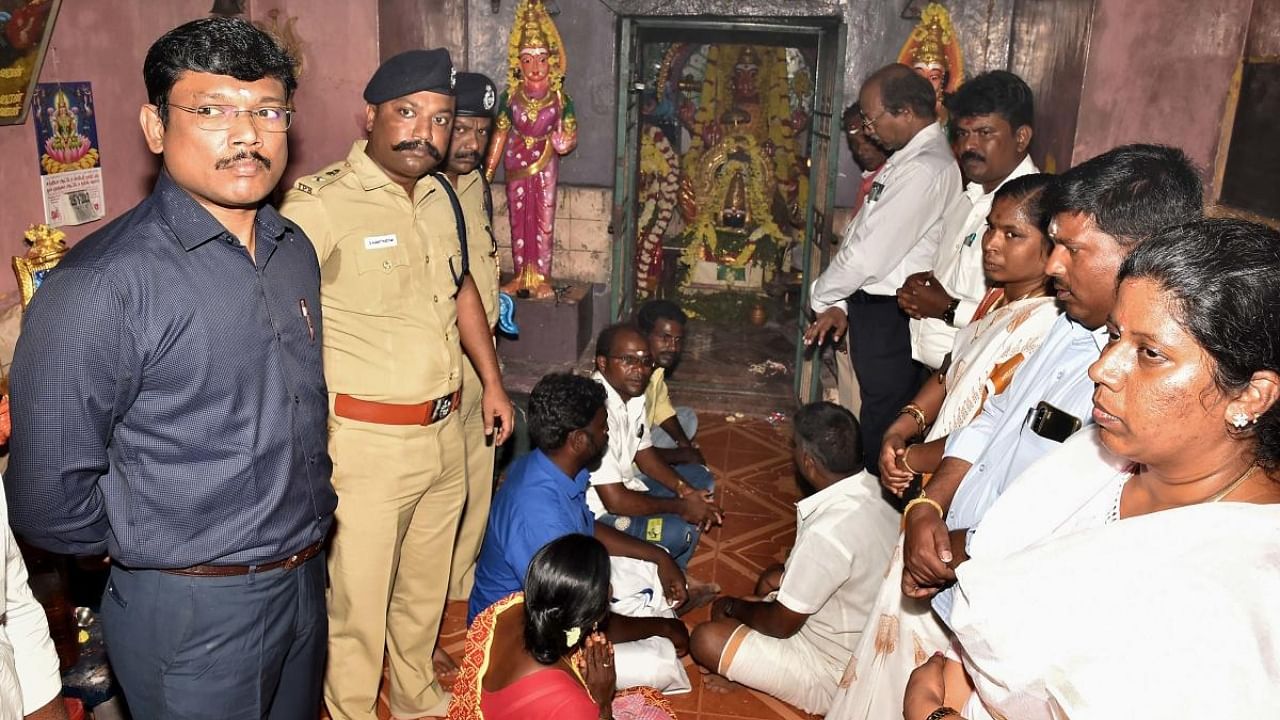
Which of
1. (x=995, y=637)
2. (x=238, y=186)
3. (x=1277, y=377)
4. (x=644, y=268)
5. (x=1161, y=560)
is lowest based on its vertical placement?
(x=644, y=268)

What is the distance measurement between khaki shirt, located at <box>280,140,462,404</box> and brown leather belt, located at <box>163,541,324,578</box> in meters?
0.81

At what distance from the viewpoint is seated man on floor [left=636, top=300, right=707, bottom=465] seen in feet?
16.4

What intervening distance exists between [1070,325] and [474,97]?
280 cm

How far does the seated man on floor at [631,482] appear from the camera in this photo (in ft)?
13.4

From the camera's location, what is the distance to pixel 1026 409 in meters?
2.33

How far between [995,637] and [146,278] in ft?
5.46

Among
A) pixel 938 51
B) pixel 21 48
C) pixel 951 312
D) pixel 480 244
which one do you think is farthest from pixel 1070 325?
pixel 938 51

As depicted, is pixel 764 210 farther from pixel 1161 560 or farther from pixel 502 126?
pixel 1161 560

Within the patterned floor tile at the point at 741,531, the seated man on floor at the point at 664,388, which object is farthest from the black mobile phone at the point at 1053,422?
the seated man on floor at the point at 664,388

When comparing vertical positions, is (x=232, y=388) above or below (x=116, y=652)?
above

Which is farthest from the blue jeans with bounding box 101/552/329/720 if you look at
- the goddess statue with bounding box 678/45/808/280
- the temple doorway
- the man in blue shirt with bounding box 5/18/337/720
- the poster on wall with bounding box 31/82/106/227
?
the goddess statue with bounding box 678/45/808/280

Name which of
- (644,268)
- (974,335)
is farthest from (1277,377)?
(644,268)

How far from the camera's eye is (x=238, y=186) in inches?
76.2

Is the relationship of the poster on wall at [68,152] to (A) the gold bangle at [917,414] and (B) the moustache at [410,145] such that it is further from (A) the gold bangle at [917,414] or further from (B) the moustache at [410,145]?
(A) the gold bangle at [917,414]
